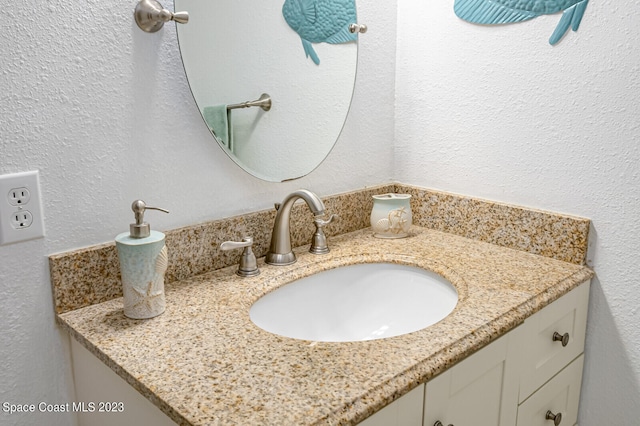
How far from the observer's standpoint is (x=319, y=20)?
1.29 metres

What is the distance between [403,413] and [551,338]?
1.57ft

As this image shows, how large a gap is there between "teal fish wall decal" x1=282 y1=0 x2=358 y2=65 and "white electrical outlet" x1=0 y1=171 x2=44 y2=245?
24.9 inches

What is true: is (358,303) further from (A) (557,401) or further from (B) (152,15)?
(B) (152,15)

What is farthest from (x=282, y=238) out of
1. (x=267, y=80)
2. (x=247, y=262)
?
(x=267, y=80)

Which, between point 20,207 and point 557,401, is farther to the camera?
point 557,401

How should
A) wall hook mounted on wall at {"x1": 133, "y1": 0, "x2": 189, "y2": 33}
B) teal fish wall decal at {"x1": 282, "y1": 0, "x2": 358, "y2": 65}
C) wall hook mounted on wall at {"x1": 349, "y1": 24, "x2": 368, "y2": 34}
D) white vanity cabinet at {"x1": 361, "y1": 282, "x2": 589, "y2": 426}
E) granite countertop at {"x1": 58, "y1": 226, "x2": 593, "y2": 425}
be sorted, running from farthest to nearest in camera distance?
wall hook mounted on wall at {"x1": 349, "y1": 24, "x2": 368, "y2": 34}, teal fish wall decal at {"x1": 282, "y1": 0, "x2": 358, "y2": 65}, wall hook mounted on wall at {"x1": 133, "y1": 0, "x2": 189, "y2": 33}, white vanity cabinet at {"x1": 361, "y1": 282, "x2": 589, "y2": 426}, granite countertop at {"x1": 58, "y1": 226, "x2": 593, "y2": 425}

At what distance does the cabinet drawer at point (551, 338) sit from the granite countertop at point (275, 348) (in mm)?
37

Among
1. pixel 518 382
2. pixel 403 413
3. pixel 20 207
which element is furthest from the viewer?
pixel 518 382

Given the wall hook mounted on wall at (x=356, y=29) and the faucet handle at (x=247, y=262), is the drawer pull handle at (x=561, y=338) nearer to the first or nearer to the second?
the faucet handle at (x=247, y=262)

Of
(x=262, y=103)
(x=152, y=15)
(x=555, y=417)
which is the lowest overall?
(x=555, y=417)

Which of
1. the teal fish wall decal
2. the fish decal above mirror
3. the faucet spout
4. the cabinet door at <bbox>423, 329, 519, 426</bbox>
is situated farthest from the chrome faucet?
the fish decal above mirror

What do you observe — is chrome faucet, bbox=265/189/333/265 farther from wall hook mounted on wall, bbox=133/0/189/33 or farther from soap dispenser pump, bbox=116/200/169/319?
wall hook mounted on wall, bbox=133/0/189/33

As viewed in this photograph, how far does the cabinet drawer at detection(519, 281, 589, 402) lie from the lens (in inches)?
41.3

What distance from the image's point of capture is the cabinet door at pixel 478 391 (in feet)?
2.78
